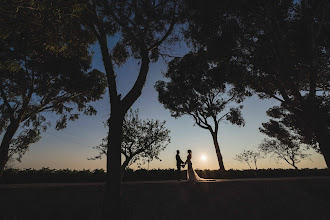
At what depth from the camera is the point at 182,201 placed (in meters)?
7.73

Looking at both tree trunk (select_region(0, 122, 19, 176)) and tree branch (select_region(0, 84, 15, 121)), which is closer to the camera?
tree trunk (select_region(0, 122, 19, 176))

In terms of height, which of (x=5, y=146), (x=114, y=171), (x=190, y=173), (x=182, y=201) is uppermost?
(x=5, y=146)

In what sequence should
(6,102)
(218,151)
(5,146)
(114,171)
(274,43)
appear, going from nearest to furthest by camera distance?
(114,171), (274,43), (5,146), (6,102), (218,151)

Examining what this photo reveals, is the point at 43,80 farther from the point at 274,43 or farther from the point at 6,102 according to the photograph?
the point at 274,43

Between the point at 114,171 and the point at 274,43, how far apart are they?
9617 mm

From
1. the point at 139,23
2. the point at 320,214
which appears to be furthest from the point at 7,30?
the point at 320,214

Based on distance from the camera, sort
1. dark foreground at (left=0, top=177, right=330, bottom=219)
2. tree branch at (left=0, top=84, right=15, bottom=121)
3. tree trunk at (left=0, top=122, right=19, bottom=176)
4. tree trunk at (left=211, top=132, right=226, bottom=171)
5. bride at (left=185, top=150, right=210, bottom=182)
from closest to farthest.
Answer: dark foreground at (left=0, top=177, right=330, bottom=219) → bride at (left=185, top=150, right=210, bottom=182) → tree trunk at (left=0, top=122, right=19, bottom=176) → tree branch at (left=0, top=84, right=15, bottom=121) → tree trunk at (left=211, top=132, right=226, bottom=171)

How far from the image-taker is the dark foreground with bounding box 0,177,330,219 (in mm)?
7129

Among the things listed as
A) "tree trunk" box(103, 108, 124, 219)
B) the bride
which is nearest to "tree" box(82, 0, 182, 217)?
"tree trunk" box(103, 108, 124, 219)

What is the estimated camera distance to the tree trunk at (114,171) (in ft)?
19.0

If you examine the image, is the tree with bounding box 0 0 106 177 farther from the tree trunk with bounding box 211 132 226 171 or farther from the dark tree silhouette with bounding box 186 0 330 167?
the tree trunk with bounding box 211 132 226 171

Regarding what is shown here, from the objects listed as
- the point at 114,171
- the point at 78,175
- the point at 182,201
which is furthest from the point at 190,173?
the point at 78,175

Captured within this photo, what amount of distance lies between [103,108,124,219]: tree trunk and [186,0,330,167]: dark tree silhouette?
7.39 metres

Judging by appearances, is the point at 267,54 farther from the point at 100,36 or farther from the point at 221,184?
the point at 100,36
